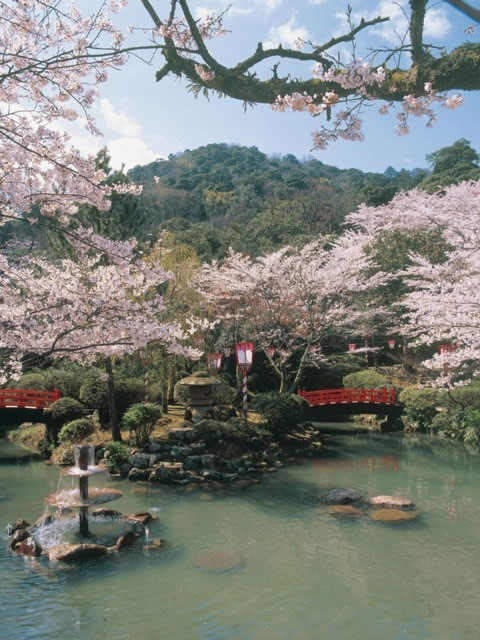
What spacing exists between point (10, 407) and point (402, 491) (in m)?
10.4

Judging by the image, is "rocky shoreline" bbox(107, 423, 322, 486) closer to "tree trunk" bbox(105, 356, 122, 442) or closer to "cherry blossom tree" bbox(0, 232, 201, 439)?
"tree trunk" bbox(105, 356, 122, 442)

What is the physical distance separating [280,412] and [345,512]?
5.24 meters

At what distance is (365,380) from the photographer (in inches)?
790

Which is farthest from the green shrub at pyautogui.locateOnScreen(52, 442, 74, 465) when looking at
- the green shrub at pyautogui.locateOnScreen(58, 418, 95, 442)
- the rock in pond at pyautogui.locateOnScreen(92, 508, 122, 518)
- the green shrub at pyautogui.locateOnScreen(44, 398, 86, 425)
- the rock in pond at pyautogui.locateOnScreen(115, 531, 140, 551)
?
the rock in pond at pyautogui.locateOnScreen(115, 531, 140, 551)

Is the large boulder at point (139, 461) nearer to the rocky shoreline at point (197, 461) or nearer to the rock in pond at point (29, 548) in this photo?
the rocky shoreline at point (197, 461)

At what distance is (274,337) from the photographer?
19.4 metres

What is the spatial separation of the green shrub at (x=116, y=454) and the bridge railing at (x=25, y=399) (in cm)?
328

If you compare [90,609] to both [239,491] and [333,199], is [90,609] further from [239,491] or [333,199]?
[333,199]

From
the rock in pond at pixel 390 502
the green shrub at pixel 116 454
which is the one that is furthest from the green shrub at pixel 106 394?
the rock in pond at pixel 390 502

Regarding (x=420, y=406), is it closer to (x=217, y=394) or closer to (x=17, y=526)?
(x=217, y=394)

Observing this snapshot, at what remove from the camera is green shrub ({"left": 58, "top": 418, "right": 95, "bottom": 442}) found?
518 inches

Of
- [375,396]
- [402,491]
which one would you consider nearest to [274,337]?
[375,396]

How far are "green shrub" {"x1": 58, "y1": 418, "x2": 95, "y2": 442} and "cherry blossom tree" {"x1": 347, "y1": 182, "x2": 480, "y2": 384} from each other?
331 inches

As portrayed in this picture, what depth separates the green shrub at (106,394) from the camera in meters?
14.3
